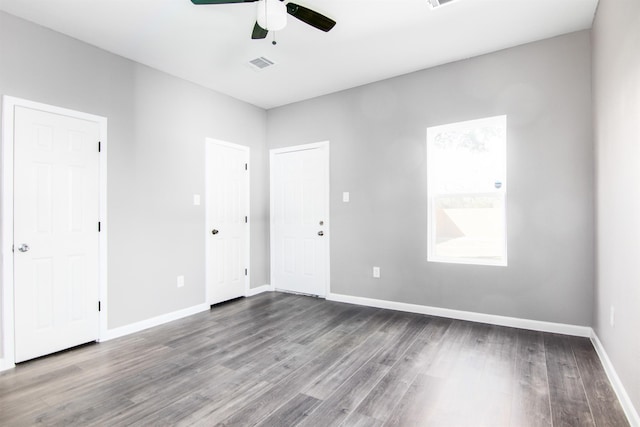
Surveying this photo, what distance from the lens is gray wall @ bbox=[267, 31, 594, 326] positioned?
3080 mm

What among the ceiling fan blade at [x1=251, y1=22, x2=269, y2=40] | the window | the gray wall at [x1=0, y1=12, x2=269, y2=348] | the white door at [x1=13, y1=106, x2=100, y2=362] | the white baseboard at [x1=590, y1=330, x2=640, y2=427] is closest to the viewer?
the white baseboard at [x1=590, y1=330, x2=640, y2=427]

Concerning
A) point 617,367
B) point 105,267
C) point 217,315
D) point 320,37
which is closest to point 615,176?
point 617,367

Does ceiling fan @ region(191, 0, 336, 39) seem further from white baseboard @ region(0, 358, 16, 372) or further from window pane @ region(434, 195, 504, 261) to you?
white baseboard @ region(0, 358, 16, 372)

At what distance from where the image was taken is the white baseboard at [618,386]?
1812 mm

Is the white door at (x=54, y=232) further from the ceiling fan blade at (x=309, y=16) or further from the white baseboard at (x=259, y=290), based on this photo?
the ceiling fan blade at (x=309, y=16)

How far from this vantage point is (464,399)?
6.91ft

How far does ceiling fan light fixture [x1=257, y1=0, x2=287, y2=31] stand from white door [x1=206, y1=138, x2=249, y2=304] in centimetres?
228

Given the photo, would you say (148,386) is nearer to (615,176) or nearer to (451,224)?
(451,224)

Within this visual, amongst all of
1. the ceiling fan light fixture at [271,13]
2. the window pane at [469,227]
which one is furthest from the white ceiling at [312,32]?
the window pane at [469,227]

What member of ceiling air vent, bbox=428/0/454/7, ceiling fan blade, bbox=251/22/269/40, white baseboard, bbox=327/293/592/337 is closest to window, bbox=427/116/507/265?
white baseboard, bbox=327/293/592/337

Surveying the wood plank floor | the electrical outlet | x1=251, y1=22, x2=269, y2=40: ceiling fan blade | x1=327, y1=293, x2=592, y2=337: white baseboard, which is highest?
x1=251, y1=22, x2=269, y2=40: ceiling fan blade

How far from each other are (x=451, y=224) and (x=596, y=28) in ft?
7.02

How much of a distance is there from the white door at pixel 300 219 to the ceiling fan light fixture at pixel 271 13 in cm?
236

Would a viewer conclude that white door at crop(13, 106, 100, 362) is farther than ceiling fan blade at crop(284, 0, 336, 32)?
Yes
